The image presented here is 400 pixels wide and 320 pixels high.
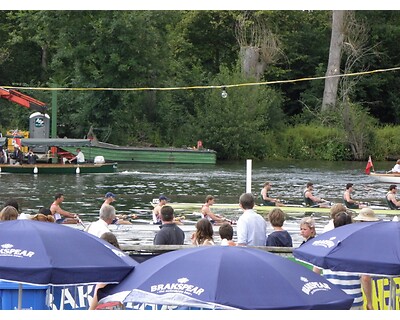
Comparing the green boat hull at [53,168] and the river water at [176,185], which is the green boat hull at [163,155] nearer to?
the river water at [176,185]

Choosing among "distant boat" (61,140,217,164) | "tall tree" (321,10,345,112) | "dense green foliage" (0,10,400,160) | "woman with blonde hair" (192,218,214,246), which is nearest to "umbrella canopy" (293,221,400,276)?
"woman with blonde hair" (192,218,214,246)

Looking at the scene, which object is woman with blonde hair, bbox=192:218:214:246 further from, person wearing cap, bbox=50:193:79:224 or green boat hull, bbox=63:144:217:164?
green boat hull, bbox=63:144:217:164

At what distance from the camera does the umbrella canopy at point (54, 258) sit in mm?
8250

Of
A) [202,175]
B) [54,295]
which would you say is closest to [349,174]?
[202,175]

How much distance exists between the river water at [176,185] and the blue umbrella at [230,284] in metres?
14.2

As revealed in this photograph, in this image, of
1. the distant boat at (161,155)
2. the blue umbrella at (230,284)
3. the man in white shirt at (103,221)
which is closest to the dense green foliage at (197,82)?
the distant boat at (161,155)

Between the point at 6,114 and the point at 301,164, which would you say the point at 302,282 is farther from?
the point at 6,114

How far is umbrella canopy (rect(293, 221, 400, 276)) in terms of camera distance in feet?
29.7

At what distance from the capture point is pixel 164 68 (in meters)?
60.0

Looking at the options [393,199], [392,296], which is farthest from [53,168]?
[392,296]

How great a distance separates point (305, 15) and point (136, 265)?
6247 centimetres

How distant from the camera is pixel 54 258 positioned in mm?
8375

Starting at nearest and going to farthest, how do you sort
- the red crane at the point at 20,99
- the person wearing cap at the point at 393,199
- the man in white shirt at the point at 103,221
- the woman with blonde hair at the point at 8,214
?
1. the woman with blonde hair at the point at 8,214
2. the man in white shirt at the point at 103,221
3. the person wearing cap at the point at 393,199
4. the red crane at the point at 20,99

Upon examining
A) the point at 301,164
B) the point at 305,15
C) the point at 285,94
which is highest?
the point at 305,15
